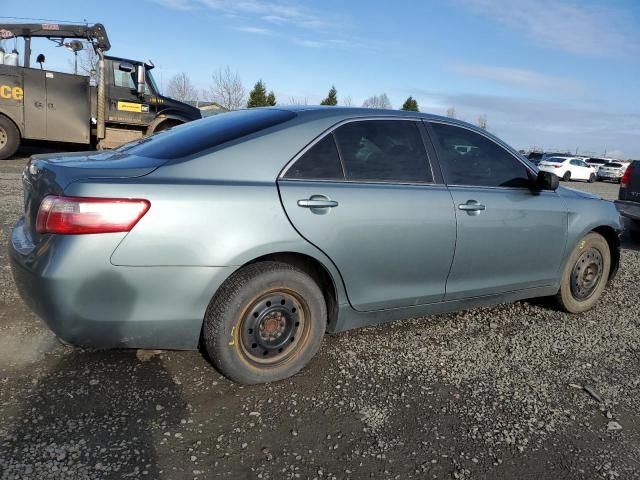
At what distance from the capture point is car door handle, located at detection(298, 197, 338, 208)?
2.85 metres

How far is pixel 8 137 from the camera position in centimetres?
1259

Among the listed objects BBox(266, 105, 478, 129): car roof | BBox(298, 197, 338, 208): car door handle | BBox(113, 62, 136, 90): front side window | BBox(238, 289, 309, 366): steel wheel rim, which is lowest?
BBox(238, 289, 309, 366): steel wheel rim

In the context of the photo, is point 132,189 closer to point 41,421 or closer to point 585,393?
point 41,421

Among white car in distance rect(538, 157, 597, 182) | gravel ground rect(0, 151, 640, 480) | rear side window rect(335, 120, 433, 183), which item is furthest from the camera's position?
white car in distance rect(538, 157, 597, 182)

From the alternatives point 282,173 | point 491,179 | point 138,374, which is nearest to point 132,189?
point 282,173

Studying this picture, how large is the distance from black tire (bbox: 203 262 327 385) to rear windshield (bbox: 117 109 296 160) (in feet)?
2.45

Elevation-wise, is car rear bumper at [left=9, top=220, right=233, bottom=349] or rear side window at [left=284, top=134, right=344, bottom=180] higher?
rear side window at [left=284, top=134, right=344, bottom=180]

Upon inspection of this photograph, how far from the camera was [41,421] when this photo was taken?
2.48 m

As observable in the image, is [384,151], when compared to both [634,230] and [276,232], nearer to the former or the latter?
[276,232]

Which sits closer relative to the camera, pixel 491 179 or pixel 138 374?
pixel 138 374

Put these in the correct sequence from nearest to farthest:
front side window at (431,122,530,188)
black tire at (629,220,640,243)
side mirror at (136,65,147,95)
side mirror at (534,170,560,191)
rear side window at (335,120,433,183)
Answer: rear side window at (335,120,433,183) → front side window at (431,122,530,188) → side mirror at (534,170,560,191) → black tire at (629,220,640,243) → side mirror at (136,65,147,95)

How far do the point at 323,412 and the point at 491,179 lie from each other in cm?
211

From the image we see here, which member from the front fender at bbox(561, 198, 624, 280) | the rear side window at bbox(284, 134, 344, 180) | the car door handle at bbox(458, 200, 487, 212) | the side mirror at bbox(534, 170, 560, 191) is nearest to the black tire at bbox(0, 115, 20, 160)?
the rear side window at bbox(284, 134, 344, 180)

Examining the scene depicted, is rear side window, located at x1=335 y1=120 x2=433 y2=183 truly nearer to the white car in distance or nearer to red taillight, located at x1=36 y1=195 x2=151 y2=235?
red taillight, located at x1=36 y1=195 x2=151 y2=235
